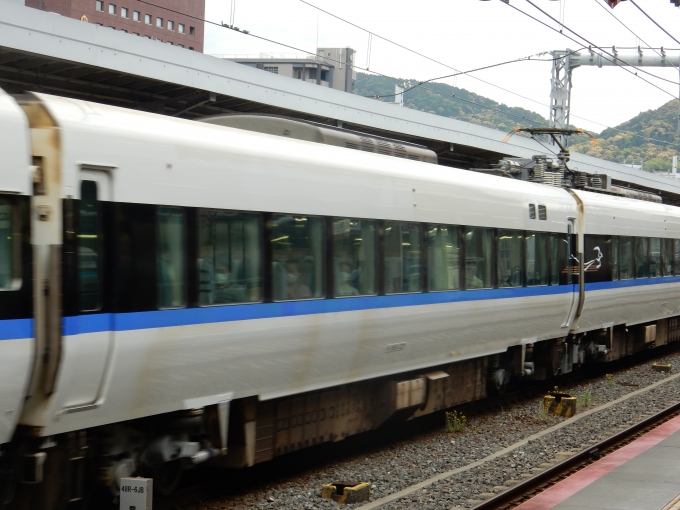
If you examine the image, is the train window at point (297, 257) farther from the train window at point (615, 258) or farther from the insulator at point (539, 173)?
the train window at point (615, 258)

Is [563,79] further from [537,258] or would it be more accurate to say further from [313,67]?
[313,67]

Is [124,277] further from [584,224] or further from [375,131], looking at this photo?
[375,131]

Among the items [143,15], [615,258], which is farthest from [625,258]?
[143,15]

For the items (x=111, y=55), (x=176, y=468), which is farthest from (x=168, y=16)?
(x=176, y=468)

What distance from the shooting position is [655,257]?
1842cm

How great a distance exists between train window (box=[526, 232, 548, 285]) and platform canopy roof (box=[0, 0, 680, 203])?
4182 mm

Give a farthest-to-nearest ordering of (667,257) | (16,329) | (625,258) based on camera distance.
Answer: (667,257), (625,258), (16,329)

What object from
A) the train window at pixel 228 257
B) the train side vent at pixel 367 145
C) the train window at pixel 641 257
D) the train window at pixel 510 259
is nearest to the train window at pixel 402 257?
the train side vent at pixel 367 145

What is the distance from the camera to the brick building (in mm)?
71812

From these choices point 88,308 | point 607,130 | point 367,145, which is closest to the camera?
point 88,308

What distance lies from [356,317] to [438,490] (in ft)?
5.73

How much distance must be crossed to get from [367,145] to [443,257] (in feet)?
5.27

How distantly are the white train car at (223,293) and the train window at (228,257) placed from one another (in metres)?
0.02

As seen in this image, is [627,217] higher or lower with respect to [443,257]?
A: higher
